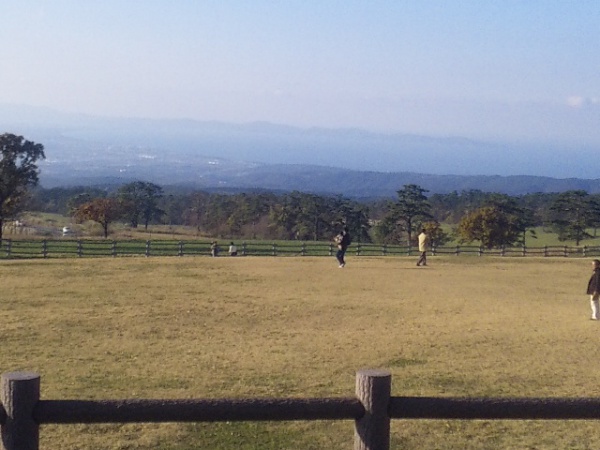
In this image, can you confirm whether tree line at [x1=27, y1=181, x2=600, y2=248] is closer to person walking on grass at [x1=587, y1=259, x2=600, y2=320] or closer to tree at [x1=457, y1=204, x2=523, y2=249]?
tree at [x1=457, y1=204, x2=523, y2=249]

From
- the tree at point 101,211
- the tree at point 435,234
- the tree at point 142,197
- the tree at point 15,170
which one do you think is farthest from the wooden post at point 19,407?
the tree at point 142,197

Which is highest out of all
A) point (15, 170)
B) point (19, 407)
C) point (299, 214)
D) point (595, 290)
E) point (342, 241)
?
point (15, 170)

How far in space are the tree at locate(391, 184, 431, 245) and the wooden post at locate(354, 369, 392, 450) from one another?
6186 centimetres

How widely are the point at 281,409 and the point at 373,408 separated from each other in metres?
0.50

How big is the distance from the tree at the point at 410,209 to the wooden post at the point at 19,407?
62.4 metres

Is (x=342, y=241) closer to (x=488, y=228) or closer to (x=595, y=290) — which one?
(x=595, y=290)

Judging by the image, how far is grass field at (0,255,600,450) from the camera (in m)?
7.26

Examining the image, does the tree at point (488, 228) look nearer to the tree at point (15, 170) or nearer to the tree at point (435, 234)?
the tree at point (435, 234)

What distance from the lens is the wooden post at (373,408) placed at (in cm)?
347

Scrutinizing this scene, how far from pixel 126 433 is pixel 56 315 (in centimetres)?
806

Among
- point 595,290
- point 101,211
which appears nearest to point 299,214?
point 101,211

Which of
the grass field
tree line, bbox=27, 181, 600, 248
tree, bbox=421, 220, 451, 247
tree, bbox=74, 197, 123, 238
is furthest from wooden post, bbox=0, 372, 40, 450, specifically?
tree, bbox=421, 220, 451, 247

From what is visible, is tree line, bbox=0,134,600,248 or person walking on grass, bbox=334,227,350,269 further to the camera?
tree line, bbox=0,134,600,248

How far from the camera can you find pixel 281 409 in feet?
11.3
